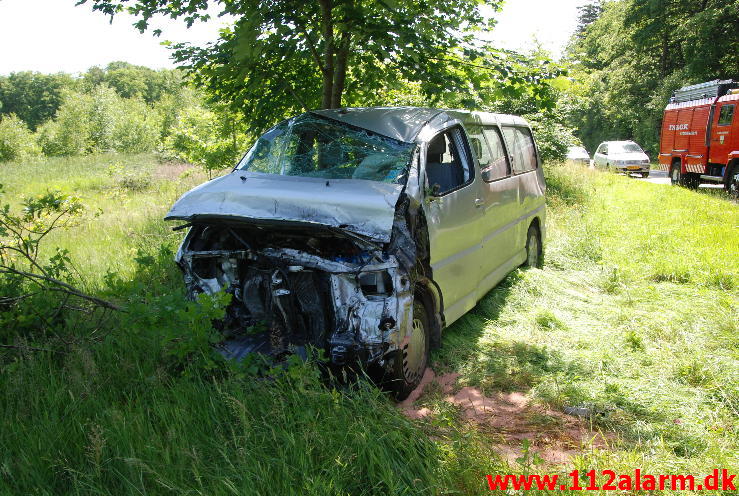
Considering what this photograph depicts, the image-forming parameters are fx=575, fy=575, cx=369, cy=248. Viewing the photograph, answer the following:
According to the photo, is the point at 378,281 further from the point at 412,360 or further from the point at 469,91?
the point at 469,91

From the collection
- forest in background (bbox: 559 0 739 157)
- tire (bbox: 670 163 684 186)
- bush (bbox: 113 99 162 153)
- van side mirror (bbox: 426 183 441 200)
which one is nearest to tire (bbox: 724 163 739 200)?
tire (bbox: 670 163 684 186)

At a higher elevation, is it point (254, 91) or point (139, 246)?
point (254, 91)

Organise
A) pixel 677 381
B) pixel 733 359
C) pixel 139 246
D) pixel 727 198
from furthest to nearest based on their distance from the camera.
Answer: pixel 727 198
pixel 139 246
pixel 733 359
pixel 677 381

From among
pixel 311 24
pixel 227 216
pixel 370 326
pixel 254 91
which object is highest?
pixel 311 24

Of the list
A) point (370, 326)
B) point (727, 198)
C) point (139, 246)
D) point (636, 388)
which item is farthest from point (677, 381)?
point (727, 198)

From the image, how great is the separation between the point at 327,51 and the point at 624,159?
22737mm

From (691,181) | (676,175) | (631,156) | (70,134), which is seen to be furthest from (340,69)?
(70,134)

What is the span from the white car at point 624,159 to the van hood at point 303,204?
25.0 meters

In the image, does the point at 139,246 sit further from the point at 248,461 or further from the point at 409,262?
the point at 248,461

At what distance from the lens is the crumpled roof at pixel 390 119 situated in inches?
193

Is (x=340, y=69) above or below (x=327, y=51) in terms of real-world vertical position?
below

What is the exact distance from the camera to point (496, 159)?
6.18 metres

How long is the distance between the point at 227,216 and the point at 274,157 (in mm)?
1390

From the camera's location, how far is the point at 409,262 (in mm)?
3975
